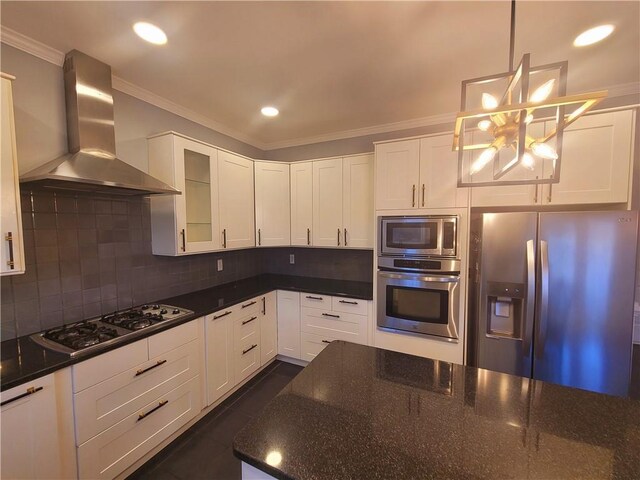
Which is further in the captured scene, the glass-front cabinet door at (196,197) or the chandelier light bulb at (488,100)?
the glass-front cabinet door at (196,197)

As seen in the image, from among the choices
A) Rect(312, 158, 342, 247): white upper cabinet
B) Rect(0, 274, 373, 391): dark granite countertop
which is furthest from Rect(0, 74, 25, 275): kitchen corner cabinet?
Rect(312, 158, 342, 247): white upper cabinet

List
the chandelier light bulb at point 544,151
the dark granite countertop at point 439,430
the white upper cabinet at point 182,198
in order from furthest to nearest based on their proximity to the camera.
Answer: the white upper cabinet at point 182,198
the chandelier light bulb at point 544,151
the dark granite countertop at point 439,430

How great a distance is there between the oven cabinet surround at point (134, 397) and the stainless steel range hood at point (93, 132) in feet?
3.24

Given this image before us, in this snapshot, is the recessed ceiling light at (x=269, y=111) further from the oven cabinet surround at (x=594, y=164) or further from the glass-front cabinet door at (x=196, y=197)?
the oven cabinet surround at (x=594, y=164)

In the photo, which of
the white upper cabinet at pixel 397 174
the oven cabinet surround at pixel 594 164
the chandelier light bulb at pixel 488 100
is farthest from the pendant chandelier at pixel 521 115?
the white upper cabinet at pixel 397 174

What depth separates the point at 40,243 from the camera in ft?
5.46

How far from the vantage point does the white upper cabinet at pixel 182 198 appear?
7.20ft

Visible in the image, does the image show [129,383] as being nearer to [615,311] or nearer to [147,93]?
[147,93]

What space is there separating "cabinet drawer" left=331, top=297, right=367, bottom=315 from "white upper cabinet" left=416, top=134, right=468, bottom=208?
106 centimetres

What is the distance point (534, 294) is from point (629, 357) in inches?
25.3

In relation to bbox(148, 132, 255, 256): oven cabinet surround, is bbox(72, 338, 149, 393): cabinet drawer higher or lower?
Result: lower

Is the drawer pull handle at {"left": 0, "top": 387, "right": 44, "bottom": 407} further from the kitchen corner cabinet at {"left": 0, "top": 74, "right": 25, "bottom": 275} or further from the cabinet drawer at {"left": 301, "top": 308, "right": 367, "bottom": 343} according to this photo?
the cabinet drawer at {"left": 301, "top": 308, "right": 367, "bottom": 343}

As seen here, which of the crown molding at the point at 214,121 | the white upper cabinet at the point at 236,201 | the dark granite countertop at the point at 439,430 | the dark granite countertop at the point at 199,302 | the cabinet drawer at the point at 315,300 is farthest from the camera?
the cabinet drawer at the point at 315,300

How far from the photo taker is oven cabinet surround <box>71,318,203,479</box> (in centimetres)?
145
